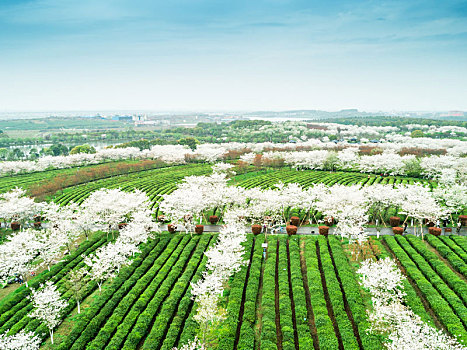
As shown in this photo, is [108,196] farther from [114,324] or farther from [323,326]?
[323,326]

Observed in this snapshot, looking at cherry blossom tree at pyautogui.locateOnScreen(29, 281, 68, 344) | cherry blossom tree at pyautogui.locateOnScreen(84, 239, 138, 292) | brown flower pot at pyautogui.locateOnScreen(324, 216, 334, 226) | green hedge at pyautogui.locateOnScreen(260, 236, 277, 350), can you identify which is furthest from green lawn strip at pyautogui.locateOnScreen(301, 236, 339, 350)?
cherry blossom tree at pyautogui.locateOnScreen(29, 281, 68, 344)

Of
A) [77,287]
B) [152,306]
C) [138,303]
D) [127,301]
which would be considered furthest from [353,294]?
[77,287]

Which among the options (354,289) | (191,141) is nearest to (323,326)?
(354,289)

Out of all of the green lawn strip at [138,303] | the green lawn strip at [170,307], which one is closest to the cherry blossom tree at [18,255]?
the green lawn strip at [138,303]

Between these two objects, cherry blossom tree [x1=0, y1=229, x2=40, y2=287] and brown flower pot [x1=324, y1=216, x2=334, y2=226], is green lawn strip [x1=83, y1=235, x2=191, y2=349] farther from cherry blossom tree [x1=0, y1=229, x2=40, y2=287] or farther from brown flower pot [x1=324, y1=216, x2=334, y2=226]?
brown flower pot [x1=324, y1=216, x2=334, y2=226]

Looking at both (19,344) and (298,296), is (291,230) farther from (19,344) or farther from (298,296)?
(19,344)
